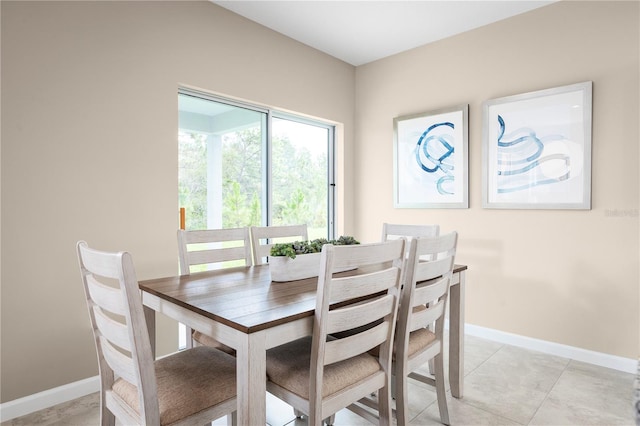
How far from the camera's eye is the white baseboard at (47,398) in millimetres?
1920

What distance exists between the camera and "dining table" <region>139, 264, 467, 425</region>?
1117 mm

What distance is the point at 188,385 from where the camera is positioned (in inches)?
50.7

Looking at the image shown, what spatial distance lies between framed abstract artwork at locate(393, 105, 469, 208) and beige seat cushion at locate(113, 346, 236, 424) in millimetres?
2541

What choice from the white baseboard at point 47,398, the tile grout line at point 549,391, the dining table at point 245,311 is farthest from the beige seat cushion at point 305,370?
the white baseboard at point 47,398

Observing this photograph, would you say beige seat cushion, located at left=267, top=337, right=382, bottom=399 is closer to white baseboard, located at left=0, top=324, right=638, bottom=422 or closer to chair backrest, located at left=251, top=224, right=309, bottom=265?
chair backrest, located at left=251, top=224, right=309, bottom=265

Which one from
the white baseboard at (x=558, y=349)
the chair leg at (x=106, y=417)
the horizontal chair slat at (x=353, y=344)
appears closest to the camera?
the horizontal chair slat at (x=353, y=344)

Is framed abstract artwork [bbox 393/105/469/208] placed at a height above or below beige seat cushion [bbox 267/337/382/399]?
above

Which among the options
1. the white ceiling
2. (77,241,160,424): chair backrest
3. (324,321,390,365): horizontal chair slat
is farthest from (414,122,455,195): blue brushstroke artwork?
(77,241,160,424): chair backrest

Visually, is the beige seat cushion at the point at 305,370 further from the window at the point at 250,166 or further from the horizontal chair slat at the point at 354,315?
the window at the point at 250,166

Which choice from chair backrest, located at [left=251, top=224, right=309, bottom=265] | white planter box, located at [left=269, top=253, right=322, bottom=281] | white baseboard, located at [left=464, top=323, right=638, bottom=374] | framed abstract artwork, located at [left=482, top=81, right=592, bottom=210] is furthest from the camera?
framed abstract artwork, located at [left=482, top=81, right=592, bottom=210]

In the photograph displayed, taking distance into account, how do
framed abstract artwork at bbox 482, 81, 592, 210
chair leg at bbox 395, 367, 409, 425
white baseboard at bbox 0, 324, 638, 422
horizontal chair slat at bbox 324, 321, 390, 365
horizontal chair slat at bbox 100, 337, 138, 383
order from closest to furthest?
horizontal chair slat at bbox 100, 337, 138, 383 → horizontal chair slat at bbox 324, 321, 390, 365 → chair leg at bbox 395, 367, 409, 425 → white baseboard at bbox 0, 324, 638, 422 → framed abstract artwork at bbox 482, 81, 592, 210

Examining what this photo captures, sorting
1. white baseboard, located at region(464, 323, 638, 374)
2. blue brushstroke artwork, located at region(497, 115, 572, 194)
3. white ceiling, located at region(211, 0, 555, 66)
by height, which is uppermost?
white ceiling, located at region(211, 0, 555, 66)

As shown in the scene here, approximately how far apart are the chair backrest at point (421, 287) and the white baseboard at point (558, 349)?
159cm

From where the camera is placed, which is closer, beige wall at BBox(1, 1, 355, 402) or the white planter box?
the white planter box
